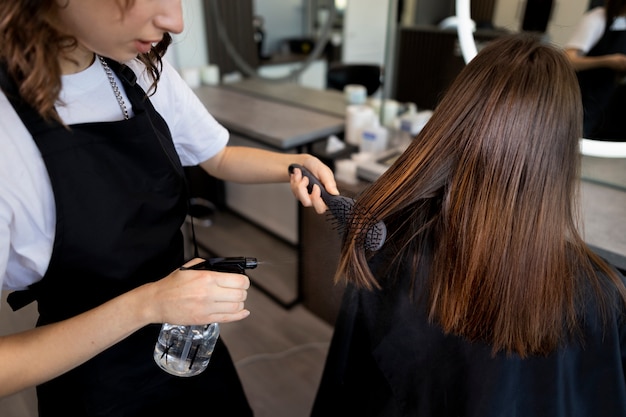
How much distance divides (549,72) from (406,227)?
34cm

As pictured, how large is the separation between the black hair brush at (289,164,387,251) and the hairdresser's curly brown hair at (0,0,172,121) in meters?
0.41

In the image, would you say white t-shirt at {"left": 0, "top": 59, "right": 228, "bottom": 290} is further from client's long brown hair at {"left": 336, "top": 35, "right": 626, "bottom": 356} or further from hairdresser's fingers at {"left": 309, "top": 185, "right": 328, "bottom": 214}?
client's long brown hair at {"left": 336, "top": 35, "right": 626, "bottom": 356}

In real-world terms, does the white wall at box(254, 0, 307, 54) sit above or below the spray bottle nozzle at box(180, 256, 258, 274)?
above

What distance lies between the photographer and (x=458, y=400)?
2.72 feet

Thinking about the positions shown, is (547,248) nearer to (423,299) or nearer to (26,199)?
(423,299)

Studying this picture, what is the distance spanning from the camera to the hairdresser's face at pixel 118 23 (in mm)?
512

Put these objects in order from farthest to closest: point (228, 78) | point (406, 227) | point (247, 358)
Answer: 1. point (228, 78)
2. point (247, 358)
3. point (406, 227)

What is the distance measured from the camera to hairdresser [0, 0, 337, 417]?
53 cm

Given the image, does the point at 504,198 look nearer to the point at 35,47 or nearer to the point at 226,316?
the point at 226,316

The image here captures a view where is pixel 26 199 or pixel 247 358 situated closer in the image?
pixel 26 199

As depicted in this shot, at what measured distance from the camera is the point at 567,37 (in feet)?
3.86

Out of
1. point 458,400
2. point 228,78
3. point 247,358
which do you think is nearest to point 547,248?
point 458,400

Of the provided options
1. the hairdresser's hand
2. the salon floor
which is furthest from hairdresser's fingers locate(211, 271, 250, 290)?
the hairdresser's hand

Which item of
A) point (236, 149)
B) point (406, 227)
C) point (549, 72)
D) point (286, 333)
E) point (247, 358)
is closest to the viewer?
point (549, 72)
